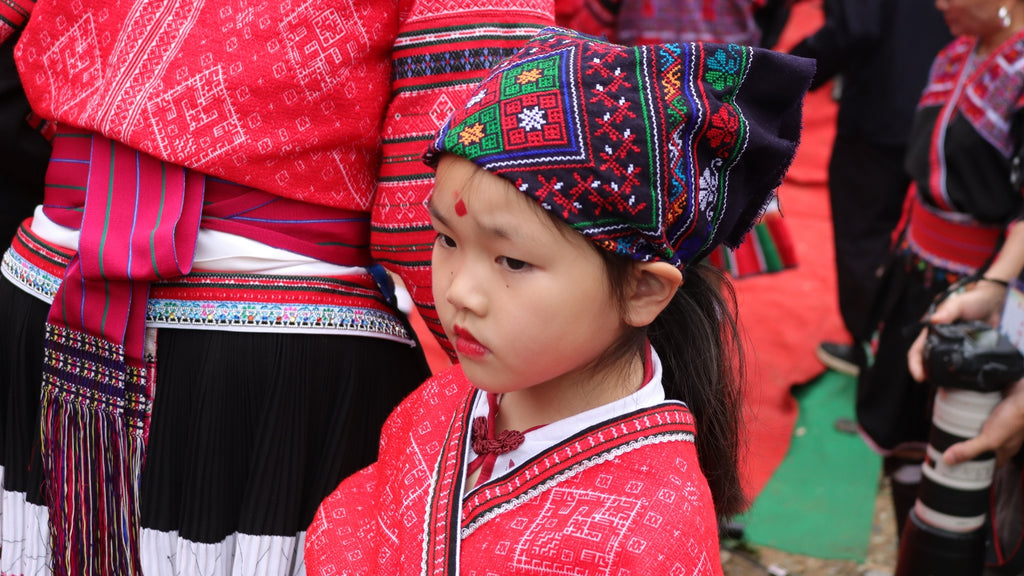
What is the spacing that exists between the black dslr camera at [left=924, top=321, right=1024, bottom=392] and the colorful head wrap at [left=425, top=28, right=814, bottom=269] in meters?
1.11

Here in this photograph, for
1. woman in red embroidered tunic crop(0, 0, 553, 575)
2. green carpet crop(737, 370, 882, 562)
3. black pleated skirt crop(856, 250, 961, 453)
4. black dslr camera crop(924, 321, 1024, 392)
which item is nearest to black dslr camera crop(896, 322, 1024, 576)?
black dslr camera crop(924, 321, 1024, 392)

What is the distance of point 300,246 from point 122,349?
33 centimetres

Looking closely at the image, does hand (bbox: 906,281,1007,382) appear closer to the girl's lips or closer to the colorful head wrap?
the colorful head wrap

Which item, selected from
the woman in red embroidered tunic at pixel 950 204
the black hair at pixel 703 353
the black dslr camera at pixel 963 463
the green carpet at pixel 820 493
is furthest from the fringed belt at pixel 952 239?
the black hair at pixel 703 353

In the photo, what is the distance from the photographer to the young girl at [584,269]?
1033mm

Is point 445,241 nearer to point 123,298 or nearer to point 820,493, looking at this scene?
point 123,298

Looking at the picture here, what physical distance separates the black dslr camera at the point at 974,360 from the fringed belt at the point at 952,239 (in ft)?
2.49

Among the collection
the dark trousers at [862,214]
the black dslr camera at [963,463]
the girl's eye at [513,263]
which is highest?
the girl's eye at [513,263]

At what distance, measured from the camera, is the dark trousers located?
4305 mm

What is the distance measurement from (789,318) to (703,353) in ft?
12.5

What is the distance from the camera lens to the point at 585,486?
1115 millimetres

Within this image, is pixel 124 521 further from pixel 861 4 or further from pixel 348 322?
pixel 861 4

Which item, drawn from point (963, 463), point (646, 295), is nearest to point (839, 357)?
point (963, 463)

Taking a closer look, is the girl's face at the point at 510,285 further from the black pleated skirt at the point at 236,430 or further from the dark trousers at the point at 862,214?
the dark trousers at the point at 862,214
